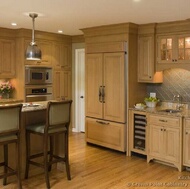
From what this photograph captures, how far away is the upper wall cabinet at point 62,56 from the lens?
6.59 m

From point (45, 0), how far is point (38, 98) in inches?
120

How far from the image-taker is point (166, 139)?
4.58 m

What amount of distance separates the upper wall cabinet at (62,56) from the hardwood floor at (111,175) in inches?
89.8

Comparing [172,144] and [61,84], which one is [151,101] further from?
[61,84]

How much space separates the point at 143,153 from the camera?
4.99 m

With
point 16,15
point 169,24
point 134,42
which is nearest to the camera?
point 16,15

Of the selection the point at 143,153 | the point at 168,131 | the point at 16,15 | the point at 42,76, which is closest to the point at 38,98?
the point at 42,76

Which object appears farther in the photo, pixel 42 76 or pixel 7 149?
pixel 42 76

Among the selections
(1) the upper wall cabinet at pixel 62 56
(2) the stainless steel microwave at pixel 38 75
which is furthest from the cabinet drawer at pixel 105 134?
(1) the upper wall cabinet at pixel 62 56

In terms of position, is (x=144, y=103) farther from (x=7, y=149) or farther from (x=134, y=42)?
(x=7, y=149)

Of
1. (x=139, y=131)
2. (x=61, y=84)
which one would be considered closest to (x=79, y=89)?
(x=61, y=84)

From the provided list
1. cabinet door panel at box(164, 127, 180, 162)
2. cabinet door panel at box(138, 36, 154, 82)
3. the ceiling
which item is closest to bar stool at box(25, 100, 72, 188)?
the ceiling

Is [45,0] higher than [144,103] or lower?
higher

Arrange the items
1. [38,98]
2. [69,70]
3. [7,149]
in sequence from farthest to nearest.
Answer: [69,70] < [38,98] < [7,149]
